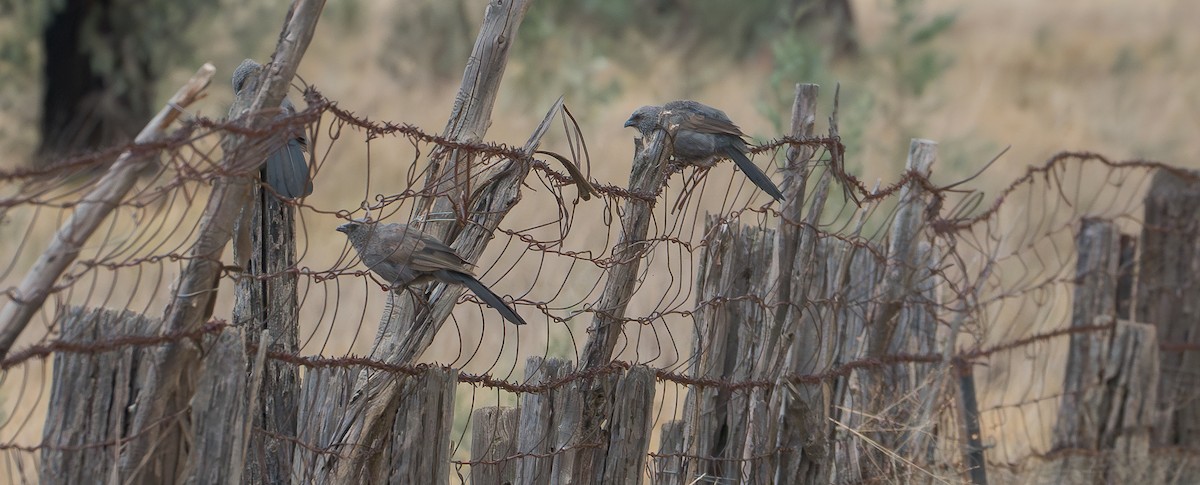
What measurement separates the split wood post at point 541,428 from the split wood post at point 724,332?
72cm

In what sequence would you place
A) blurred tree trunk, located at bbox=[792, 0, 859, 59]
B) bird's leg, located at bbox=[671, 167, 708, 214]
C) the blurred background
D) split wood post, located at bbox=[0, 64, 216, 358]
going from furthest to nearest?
blurred tree trunk, located at bbox=[792, 0, 859, 59]
the blurred background
bird's leg, located at bbox=[671, 167, 708, 214]
split wood post, located at bbox=[0, 64, 216, 358]

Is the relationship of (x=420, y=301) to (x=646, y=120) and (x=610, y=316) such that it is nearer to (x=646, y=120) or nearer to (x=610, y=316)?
(x=610, y=316)

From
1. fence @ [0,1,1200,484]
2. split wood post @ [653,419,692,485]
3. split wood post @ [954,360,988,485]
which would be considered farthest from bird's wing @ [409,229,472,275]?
split wood post @ [954,360,988,485]

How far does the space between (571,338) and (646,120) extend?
754mm

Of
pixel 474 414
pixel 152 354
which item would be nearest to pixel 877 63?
pixel 474 414

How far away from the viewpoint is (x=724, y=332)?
380 centimetres

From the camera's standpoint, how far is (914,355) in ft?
14.9

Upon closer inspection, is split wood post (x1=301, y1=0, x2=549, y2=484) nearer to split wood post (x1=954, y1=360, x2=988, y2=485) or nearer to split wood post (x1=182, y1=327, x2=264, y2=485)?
split wood post (x1=182, y1=327, x2=264, y2=485)

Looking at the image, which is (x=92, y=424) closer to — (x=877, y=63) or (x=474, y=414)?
(x=474, y=414)

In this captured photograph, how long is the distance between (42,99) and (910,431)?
494 inches

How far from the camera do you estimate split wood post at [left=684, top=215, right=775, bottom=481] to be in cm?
372

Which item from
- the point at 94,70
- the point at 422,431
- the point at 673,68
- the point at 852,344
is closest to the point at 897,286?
the point at 852,344

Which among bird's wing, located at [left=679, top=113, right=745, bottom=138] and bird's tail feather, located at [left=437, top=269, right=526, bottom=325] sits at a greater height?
bird's wing, located at [left=679, top=113, right=745, bottom=138]

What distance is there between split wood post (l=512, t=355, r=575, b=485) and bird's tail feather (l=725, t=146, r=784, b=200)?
1.20 meters
